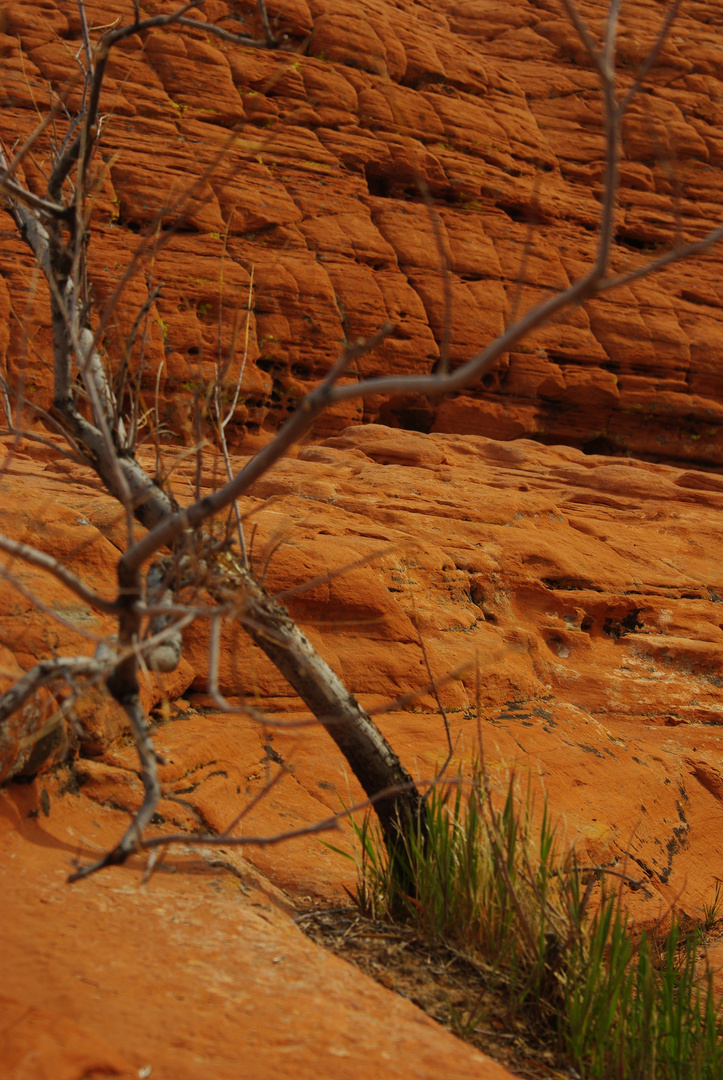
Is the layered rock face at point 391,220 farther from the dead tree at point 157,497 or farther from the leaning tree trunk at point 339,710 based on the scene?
the leaning tree trunk at point 339,710

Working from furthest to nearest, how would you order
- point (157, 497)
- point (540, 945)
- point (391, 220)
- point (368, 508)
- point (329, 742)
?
point (391, 220) → point (368, 508) → point (329, 742) → point (157, 497) → point (540, 945)

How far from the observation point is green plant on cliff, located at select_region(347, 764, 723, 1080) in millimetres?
2609

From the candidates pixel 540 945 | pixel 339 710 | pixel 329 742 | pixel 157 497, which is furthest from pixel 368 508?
pixel 540 945

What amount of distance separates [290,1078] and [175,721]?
2419 mm

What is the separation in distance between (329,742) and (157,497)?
74.2 inches

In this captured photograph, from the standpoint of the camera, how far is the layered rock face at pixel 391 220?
12.5 m

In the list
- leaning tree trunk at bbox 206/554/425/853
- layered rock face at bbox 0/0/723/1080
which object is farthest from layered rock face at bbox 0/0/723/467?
leaning tree trunk at bbox 206/554/425/853

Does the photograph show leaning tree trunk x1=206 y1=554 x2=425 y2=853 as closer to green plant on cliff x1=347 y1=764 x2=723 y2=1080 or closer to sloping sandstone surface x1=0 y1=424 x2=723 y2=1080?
green plant on cliff x1=347 y1=764 x2=723 y2=1080

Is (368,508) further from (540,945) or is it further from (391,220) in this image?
(391,220)

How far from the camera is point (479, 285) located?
15.0m

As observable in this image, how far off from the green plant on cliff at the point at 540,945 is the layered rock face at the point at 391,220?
340 inches

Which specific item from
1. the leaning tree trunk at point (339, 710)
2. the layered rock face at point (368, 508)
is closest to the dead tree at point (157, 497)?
the leaning tree trunk at point (339, 710)

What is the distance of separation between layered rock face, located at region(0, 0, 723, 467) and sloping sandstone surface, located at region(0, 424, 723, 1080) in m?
4.30

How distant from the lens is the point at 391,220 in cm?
1476
